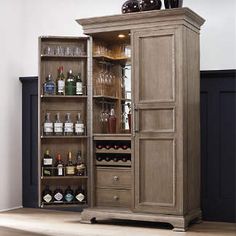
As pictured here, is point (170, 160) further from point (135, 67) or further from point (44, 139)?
point (44, 139)

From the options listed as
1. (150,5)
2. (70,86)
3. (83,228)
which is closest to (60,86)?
(70,86)

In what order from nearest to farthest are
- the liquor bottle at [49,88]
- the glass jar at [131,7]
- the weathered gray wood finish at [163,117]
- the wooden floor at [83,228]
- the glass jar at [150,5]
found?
the wooden floor at [83,228]
the weathered gray wood finish at [163,117]
the glass jar at [150,5]
the glass jar at [131,7]
the liquor bottle at [49,88]

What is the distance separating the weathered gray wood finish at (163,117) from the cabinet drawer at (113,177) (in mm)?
147

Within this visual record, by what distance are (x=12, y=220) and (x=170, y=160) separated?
171cm

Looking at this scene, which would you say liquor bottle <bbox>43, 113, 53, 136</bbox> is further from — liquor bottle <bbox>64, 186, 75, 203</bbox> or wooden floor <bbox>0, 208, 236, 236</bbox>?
wooden floor <bbox>0, 208, 236, 236</bbox>

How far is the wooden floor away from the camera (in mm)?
4762

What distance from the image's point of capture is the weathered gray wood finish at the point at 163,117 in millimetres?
4898

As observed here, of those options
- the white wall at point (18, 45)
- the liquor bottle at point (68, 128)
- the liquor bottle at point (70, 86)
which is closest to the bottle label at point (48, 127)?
the liquor bottle at point (68, 128)

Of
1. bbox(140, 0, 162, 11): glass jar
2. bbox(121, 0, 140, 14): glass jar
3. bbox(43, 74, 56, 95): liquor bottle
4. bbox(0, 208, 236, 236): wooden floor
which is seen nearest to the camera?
bbox(0, 208, 236, 236): wooden floor

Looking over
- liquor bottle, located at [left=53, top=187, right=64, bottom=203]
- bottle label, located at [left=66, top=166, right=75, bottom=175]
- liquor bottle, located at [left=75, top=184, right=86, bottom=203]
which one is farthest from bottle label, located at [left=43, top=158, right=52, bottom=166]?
liquor bottle, located at [left=75, top=184, right=86, bottom=203]

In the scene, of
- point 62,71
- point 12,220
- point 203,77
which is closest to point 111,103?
point 62,71

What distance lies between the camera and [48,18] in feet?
20.4

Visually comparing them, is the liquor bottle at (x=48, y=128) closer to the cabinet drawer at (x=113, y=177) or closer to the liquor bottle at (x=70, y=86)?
the liquor bottle at (x=70, y=86)

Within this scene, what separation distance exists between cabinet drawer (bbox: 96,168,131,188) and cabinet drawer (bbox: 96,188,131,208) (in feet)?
0.19
